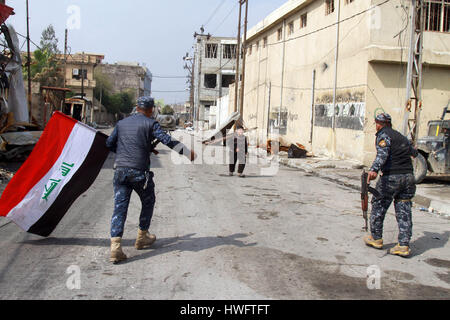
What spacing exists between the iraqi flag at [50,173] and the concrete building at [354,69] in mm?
13769

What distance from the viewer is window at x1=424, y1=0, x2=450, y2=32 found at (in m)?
17.4

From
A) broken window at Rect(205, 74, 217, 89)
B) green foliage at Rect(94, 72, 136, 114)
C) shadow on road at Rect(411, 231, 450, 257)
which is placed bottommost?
shadow on road at Rect(411, 231, 450, 257)

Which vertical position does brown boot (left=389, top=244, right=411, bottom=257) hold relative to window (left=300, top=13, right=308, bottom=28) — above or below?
below

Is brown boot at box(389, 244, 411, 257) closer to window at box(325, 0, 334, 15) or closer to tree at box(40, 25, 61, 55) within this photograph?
window at box(325, 0, 334, 15)

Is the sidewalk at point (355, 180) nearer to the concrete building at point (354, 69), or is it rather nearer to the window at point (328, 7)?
the concrete building at point (354, 69)

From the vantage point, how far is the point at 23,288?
397cm

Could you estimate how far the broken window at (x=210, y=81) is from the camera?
207 ft

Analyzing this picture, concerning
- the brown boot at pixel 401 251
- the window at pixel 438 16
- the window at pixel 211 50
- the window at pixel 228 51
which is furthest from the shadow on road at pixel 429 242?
the window at pixel 211 50

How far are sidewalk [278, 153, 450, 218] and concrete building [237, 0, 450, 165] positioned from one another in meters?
1.14

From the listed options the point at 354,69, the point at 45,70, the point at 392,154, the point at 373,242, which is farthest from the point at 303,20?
the point at 45,70

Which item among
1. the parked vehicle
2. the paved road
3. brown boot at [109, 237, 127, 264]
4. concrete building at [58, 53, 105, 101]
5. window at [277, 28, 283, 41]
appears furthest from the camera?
concrete building at [58, 53, 105, 101]

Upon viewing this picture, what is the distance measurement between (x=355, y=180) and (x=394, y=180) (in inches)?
315

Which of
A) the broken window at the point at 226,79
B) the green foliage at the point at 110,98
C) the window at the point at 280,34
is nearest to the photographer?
the window at the point at 280,34

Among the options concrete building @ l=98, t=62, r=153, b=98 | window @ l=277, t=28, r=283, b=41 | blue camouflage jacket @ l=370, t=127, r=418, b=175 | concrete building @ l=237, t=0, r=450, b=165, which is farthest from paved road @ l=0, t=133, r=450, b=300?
concrete building @ l=98, t=62, r=153, b=98
